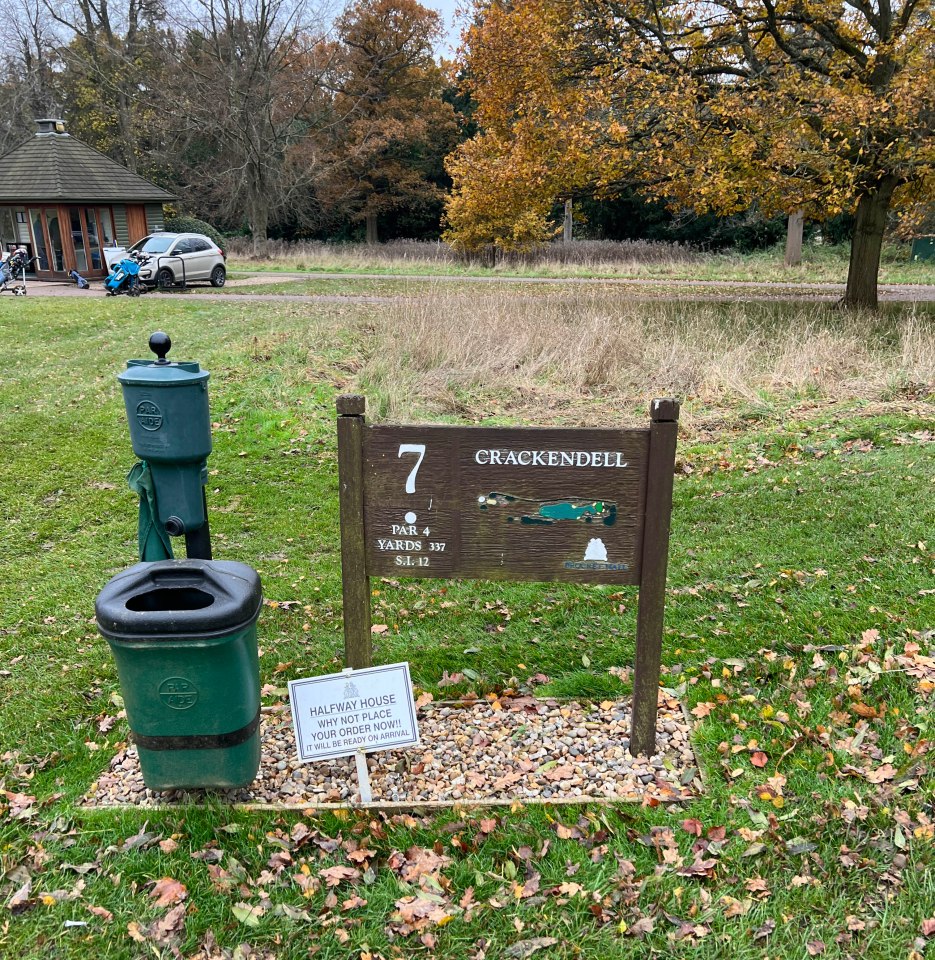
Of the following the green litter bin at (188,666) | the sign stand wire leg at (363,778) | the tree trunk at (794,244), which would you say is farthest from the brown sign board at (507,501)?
the tree trunk at (794,244)

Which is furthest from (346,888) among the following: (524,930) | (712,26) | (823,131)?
(712,26)

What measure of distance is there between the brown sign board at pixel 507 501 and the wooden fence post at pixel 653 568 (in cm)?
4

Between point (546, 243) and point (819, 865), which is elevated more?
point (546, 243)

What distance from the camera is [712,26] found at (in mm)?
13320

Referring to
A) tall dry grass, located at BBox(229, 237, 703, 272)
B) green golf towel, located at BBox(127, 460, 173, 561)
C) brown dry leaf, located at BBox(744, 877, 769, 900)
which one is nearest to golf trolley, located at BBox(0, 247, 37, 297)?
tall dry grass, located at BBox(229, 237, 703, 272)

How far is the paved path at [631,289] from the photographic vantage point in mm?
18359

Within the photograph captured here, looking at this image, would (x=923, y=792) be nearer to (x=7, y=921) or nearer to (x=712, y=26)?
(x=7, y=921)

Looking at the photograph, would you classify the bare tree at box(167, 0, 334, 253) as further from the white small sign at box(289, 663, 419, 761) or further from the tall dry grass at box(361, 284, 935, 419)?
the white small sign at box(289, 663, 419, 761)

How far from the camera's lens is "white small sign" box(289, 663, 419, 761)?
330 centimetres

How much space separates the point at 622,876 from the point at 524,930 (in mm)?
405

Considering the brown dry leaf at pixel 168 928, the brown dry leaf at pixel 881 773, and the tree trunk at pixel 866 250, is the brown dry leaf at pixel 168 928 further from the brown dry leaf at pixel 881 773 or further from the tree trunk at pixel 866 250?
the tree trunk at pixel 866 250

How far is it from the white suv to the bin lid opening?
18.3 metres

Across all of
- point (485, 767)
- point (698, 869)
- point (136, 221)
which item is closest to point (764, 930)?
point (698, 869)

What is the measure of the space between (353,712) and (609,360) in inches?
310
